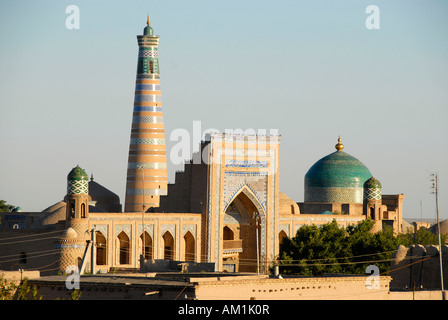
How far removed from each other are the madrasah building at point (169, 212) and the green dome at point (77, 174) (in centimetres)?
4

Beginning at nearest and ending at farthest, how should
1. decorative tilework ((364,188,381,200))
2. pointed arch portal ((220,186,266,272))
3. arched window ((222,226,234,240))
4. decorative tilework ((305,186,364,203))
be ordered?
pointed arch portal ((220,186,266,272)), arched window ((222,226,234,240)), decorative tilework ((364,188,381,200)), decorative tilework ((305,186,364,203))

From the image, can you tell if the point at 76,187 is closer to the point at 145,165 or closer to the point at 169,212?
the point at 169,212

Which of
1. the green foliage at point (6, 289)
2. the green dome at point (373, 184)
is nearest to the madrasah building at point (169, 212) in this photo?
the green dome at point (373, 184)

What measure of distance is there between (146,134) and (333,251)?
1217 cm

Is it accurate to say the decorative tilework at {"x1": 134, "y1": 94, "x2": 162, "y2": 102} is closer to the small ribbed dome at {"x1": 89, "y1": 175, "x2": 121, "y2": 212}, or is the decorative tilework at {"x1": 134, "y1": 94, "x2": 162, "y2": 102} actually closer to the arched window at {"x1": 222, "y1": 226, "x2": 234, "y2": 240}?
the small ribbed dome at {"x1": 89, "y1": 175, "x2": 121, "y2": 212}

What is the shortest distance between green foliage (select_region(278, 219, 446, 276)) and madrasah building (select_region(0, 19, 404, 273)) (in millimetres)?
1809

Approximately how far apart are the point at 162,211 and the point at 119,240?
5.37 metres

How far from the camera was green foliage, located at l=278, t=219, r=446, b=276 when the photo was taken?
127 ft

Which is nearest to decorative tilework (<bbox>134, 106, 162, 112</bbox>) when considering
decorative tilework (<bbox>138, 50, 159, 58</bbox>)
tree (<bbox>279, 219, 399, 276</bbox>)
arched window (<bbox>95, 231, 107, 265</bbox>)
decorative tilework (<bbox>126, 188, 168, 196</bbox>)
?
decorative tilework (<bbox>138, 50, 159, 58</bbox>)

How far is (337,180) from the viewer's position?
179 feet

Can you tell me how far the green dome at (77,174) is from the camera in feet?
121

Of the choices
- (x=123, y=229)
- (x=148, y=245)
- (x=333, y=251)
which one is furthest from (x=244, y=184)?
(x=123, y=229)

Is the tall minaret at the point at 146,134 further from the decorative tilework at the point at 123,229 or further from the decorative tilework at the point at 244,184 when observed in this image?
the decorative tilework at the point at 123,229
